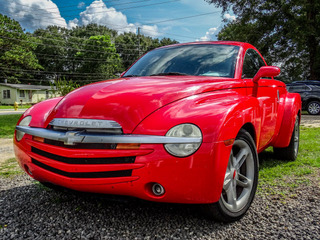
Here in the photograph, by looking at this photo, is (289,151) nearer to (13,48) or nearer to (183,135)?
(183,135)

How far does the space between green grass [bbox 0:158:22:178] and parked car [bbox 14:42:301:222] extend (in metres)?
1.56

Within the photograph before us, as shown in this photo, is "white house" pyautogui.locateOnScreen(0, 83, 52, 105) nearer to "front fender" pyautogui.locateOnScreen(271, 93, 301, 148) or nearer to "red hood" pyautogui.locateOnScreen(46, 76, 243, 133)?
"front fender" pyautogui.locateOnScreen(271, 93, 301, 148)

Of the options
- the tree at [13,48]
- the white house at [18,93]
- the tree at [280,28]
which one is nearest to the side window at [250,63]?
the tree at [280,28]

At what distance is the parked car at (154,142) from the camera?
1.75m

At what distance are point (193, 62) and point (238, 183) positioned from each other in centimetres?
142

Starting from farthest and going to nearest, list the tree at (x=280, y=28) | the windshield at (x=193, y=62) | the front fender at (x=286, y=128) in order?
the tree at (x=280, y=28)
the front fender at (x=286, y=128)
the windshield at (x=193, y=62)

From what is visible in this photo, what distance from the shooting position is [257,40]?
19656 millimetres

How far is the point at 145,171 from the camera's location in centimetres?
175

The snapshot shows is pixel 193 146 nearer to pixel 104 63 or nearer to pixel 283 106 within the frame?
pixel 283 106

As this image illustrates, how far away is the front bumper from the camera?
173cm

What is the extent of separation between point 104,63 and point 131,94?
52.7 meters

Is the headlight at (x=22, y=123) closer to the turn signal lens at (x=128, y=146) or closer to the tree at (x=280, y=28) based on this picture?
the turn signal lens at (x=128, y=146)

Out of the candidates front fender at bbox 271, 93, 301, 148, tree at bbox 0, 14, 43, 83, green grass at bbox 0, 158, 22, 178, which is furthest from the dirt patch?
tree at bbox 0, 14, 43, 83

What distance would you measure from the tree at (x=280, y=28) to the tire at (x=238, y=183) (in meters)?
17.6
